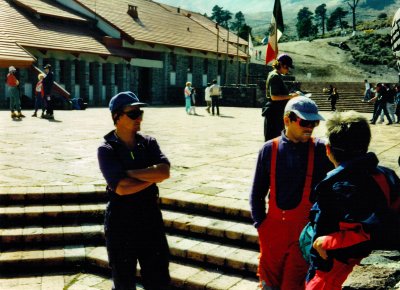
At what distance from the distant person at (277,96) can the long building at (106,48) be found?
18136 millimetres

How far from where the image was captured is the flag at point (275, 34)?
318 inches

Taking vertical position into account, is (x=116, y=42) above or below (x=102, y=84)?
above

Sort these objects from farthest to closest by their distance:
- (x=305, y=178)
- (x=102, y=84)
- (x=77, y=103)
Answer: (x=102, y=84) → (x=77, y=103) → (x=305, y=178)

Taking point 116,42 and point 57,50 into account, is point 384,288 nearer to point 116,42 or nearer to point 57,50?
point 57,50

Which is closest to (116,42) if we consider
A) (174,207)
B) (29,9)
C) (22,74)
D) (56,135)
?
(29,9)

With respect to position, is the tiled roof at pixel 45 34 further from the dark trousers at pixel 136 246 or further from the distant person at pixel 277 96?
the dark trousers at pixel 136 246

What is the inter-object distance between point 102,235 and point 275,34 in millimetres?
4900

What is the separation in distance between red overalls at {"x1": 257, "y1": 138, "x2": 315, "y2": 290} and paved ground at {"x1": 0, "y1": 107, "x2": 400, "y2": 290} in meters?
2.08

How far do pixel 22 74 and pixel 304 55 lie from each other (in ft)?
144

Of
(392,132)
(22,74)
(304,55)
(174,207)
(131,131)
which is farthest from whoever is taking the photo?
(304,55)

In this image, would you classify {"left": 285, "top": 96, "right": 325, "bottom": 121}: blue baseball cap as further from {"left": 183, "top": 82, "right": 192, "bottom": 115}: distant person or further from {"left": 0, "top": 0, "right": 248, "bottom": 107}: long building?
{"left": 0, "top": 0, "right": 248, "bottom": 107}: long building

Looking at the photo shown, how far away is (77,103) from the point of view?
22.2 metres

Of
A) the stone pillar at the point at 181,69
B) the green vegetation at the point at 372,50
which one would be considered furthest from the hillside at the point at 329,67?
the stone pillar at the point at 181,69

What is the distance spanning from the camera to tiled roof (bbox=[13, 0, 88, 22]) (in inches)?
1041
